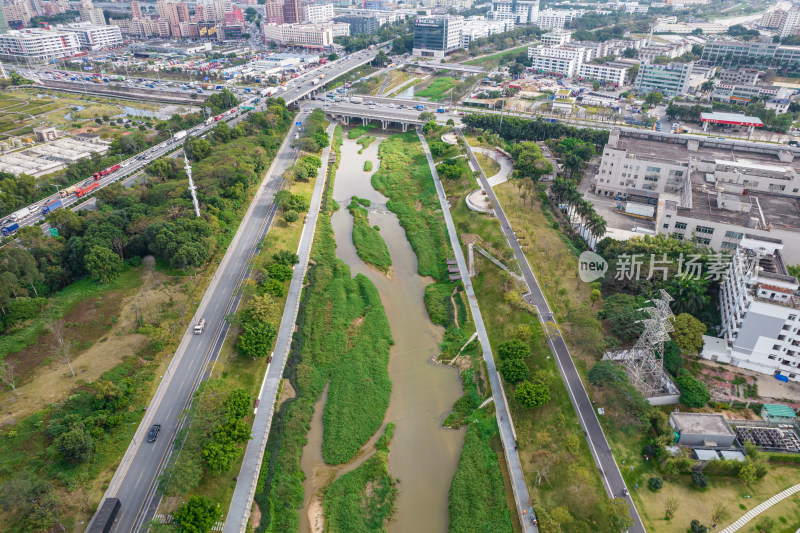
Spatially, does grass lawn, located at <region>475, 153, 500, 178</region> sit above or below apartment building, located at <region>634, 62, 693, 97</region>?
below

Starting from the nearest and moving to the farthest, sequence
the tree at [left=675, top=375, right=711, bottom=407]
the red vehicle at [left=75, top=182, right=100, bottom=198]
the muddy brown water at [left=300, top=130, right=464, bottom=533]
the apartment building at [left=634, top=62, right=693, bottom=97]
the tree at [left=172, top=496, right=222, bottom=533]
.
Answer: the tree at [left=172, top=496, right=222, bottom=533] < the muddy brown water at [left=300, top=130, right=464, bottom=533] < the tree at [left=675, top=375, right=711, bottom=407] < the red vehicle at [left=75, top=182, right=100, bottom=198] < the apartment building at [left=634, top=62, right=693, bottom=97]

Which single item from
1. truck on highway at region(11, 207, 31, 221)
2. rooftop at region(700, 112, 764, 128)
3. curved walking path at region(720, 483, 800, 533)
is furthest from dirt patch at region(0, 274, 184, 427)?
rooftop at region(700, 112, 764, 128)

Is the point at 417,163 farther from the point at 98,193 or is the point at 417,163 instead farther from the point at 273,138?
the point at 98,193

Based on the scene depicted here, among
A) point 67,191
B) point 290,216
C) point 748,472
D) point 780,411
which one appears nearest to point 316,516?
point 748,472

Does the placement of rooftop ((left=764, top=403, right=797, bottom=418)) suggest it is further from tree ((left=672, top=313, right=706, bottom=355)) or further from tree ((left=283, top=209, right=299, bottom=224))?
tree ((left=283, top=209, right=299, bottom=224))

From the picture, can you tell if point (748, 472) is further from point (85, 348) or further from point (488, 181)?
point (85, 348)

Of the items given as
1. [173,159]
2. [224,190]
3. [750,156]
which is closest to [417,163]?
[224,190]
